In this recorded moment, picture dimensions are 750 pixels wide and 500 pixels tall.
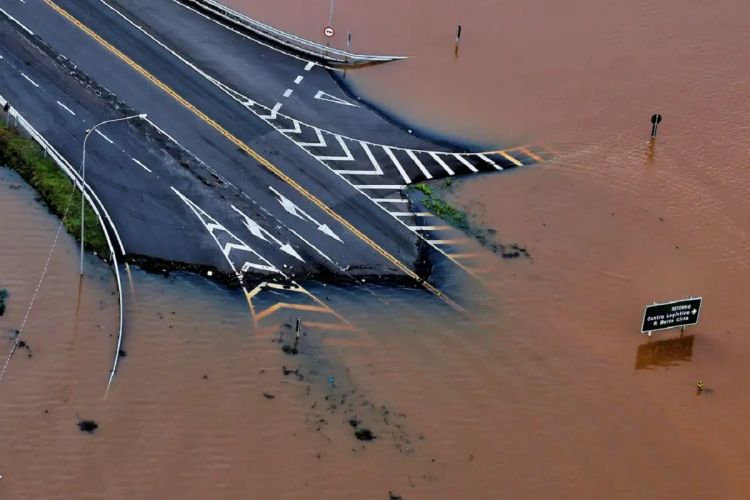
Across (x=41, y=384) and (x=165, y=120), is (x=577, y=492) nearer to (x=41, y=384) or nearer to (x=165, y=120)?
(x=41, y=384)

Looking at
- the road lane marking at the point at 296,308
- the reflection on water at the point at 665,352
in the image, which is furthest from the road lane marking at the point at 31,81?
the reflection on water at the point at 665,352

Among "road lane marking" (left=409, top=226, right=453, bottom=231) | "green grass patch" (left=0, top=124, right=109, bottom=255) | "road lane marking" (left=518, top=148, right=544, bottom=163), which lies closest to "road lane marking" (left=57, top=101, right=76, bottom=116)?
"green grass patch" (left=0, top=124, right=109, bottom=255)

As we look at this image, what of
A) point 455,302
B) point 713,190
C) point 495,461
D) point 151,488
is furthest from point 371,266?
point 713,190

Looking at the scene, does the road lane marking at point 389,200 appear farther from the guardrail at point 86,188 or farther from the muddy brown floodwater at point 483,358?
the guardrail at point 86,188

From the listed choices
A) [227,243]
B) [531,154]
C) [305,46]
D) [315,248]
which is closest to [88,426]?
[227,243]

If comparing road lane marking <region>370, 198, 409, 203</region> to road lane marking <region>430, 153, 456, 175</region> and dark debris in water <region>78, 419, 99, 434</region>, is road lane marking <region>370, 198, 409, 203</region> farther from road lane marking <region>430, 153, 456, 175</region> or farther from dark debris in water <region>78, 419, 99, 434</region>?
dark debris in water <region>78, 419, 99, 434</region>

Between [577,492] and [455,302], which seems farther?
[455,302]

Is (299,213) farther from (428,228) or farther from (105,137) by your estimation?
(105,137)
